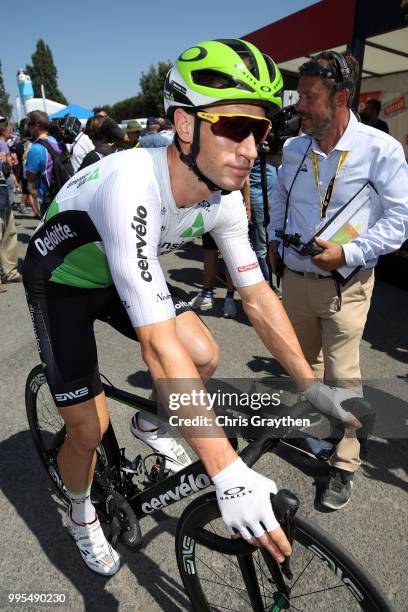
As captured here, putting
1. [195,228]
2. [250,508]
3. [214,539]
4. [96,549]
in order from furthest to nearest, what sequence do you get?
1. [96,549]
2. [195,228]
3. [214,539]
4. [250,508]

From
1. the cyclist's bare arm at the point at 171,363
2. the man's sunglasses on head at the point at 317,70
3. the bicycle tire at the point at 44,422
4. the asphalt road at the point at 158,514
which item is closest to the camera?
the cyclist's bare arm at the point at 171,363

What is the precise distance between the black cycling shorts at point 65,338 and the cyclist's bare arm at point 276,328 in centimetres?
72

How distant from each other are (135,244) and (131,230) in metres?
0.05

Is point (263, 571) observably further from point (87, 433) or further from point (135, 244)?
point (135, 244)

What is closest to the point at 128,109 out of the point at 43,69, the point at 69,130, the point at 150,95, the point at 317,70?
the point at 150,95

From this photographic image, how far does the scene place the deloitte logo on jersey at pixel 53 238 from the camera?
1767 mm

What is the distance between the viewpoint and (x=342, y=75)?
2.36 metres

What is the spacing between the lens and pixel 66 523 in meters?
2.51

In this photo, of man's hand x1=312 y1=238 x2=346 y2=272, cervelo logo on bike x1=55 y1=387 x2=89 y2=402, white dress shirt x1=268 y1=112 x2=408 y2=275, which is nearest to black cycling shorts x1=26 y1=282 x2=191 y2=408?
cervelo logo on bike x1=55 y1=387 x2=89 y2=402

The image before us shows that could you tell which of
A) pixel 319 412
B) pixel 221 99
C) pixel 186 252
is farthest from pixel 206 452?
pixel 186 252

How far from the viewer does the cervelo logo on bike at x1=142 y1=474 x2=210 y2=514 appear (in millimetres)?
1700

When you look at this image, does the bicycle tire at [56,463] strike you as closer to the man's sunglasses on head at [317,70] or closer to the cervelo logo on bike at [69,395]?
the cervelo logo on bike at [69,395]

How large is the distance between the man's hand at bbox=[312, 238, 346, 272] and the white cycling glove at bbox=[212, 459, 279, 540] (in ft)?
5.01

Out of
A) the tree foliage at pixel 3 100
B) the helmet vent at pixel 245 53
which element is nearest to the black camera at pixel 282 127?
the helmet vent at pixel 245 53
